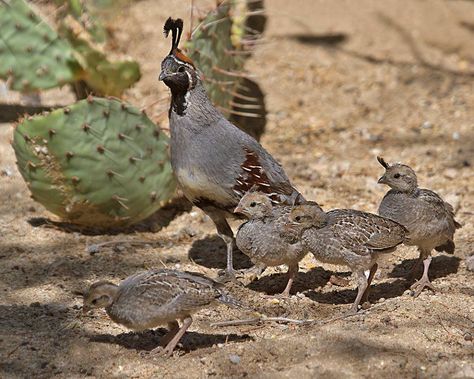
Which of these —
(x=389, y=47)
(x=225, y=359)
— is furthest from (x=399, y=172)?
(x=389, y=47)

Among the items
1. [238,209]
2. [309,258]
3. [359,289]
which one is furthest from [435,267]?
[238,209]

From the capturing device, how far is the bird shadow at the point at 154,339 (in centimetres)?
483

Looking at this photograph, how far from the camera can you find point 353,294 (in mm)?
5562

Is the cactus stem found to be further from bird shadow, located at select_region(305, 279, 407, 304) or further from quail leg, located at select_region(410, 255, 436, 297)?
quail leg, located at select_region(410, 255, 436, 297)

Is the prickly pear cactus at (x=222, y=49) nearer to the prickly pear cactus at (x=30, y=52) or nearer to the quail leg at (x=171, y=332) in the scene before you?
the prickly pear cactus at (x=30, y=52)

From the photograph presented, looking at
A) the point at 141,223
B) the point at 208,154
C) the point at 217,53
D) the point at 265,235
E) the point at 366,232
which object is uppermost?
the point at 217,53

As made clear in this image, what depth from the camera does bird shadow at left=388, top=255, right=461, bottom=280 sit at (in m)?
5.84

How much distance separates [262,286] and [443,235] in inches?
47.2

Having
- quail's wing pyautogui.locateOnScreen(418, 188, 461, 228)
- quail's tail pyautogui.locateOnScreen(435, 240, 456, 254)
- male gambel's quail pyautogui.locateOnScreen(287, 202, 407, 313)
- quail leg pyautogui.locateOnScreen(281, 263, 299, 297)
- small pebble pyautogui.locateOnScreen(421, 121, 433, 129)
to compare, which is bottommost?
quail leg pyautogui.locateOnScreen(281, 263, 299, 297)

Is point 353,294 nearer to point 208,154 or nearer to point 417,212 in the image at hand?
point 417,212

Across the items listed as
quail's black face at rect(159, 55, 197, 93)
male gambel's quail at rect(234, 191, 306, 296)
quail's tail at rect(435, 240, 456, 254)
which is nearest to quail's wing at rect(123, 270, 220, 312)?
male gambel's quail at rect(234, 191, 306, 296)

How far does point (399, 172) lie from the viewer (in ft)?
18.0

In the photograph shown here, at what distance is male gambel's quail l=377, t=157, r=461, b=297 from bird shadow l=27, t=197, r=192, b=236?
1.98 meters

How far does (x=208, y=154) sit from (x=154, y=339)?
133 centimetres
